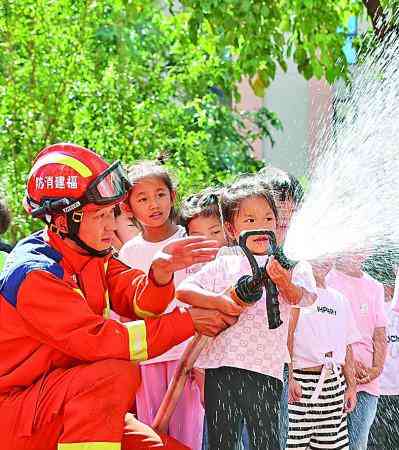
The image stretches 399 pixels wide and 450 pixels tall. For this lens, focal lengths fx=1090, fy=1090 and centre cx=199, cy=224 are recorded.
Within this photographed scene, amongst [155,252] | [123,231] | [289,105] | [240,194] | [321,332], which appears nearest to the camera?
[240,194]

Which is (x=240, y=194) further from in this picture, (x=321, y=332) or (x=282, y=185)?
(x=321, y=332)

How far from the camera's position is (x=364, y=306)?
232 inches

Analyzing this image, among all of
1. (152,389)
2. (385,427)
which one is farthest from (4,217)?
(385,427)

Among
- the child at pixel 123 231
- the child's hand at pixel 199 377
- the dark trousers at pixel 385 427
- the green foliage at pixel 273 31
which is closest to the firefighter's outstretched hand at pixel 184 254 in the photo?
the child's hand at pixel 199 377

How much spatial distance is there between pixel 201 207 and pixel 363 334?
1.14 meters

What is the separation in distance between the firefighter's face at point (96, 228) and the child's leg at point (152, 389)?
51.8 inches

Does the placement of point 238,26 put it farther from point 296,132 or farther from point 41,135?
point 296,132

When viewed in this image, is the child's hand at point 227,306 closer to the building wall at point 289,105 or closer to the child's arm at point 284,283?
the child's arm at point 284,283

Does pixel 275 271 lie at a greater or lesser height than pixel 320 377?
greater

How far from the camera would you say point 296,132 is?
16.3 meters

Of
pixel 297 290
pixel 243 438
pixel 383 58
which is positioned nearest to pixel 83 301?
pixel 297 290

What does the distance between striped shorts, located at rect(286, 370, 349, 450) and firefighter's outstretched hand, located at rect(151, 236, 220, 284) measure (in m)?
1.35

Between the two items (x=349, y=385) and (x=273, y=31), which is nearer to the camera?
(x=349, y=385)

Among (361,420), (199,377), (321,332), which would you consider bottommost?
(361,420)
